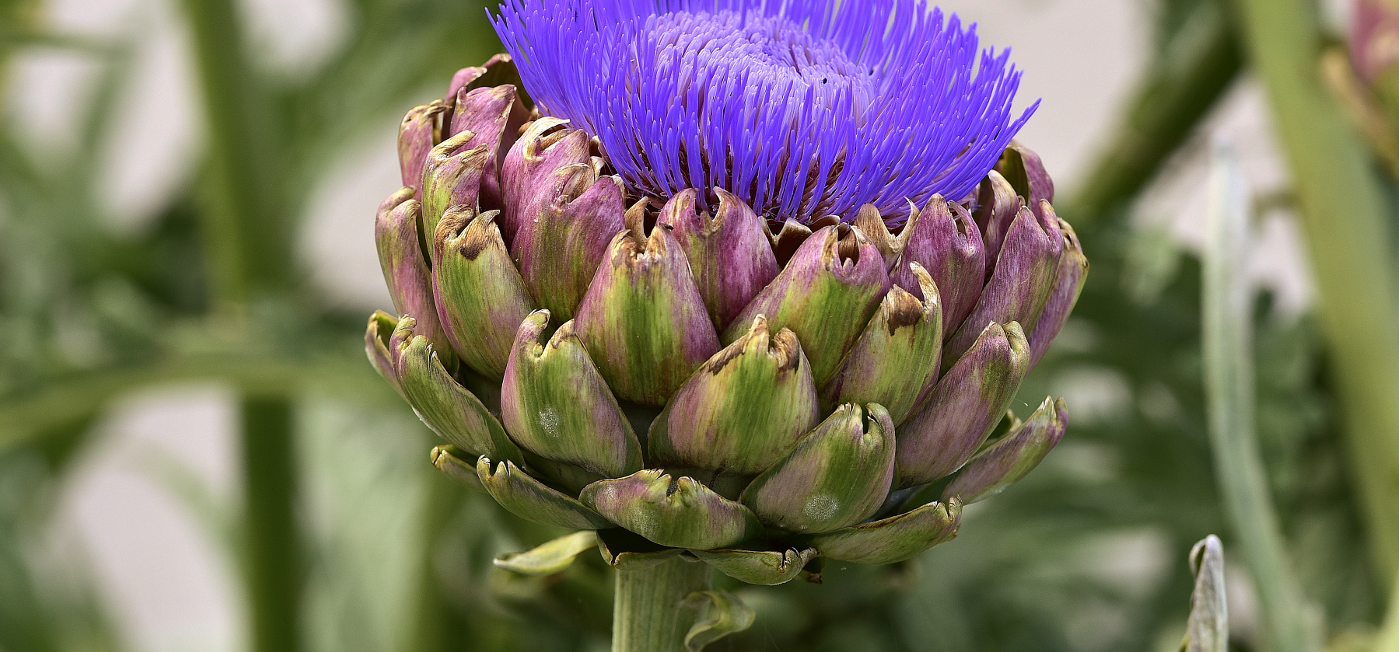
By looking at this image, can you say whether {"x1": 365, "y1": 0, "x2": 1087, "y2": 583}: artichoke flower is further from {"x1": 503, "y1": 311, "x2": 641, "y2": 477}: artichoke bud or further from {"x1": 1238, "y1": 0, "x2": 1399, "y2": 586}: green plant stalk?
{"x1": 1238, "y1": 0, "x2": 1399, "y2": 586}: green plant stalk

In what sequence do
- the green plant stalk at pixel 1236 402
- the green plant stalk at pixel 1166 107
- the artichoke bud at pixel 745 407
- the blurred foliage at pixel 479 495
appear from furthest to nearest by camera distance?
the green plant stalk at pixel 1166 107 → the blurred foliage at pixel 479 495 → the green plant stalk at pixel 1236 402 → the artichoke bud at pixel 745 407

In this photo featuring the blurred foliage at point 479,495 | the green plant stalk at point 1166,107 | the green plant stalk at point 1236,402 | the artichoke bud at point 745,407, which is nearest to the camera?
the artichoke bud at point 745,407

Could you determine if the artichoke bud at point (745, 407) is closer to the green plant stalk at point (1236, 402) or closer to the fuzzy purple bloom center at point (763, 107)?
the fuzzy purple bloom center at point (763, 107)

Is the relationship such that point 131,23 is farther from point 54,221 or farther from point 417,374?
point 417,374

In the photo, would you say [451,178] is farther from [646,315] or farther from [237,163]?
[237,163]

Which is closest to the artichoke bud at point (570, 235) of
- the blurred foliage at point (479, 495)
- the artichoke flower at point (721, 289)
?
the artichoke flower at point (721, 289)

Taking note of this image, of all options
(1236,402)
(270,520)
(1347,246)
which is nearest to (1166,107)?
(1347,246)

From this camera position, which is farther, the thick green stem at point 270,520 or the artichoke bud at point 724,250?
the thick green stem at point 270,520

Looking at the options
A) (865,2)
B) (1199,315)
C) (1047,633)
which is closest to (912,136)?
(865,2)
